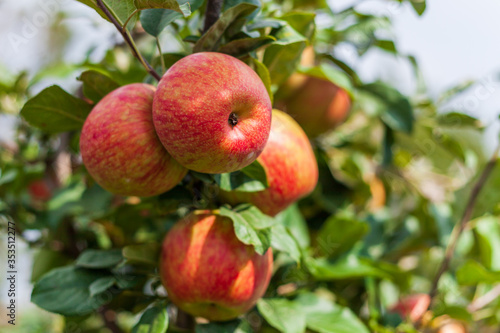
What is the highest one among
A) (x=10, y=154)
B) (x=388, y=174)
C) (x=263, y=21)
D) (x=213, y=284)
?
(x=263, y=21)

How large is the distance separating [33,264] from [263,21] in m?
0.91

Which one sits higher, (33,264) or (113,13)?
(113,13)

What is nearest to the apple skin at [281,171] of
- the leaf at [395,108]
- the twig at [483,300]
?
the leaf at [395,108]

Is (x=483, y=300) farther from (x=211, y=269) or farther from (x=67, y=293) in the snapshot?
(x=67, y=293)

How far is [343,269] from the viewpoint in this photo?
1010 mm

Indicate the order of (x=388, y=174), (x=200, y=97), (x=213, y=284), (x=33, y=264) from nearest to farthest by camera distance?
1. (x=200, y=97)
2. (x=213, y=284)
3. (x=33, y=264)
4. (x=388, y=174)

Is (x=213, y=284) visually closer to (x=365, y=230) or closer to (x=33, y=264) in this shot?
(x=365, y=230)

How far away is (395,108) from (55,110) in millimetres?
855

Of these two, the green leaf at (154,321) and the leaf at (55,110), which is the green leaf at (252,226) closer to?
the green leaf at (154,321)

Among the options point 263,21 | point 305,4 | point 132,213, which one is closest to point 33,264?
point 132,213

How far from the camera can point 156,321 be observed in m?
0.75

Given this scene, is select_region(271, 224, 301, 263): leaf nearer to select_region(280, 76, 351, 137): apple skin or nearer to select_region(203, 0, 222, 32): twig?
select_region(203, 0, 222, 32): twig

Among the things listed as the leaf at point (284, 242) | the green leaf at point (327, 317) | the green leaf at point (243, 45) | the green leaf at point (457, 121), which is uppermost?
the green leaf at point (243, 45)

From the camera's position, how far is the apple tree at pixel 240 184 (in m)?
0.66
